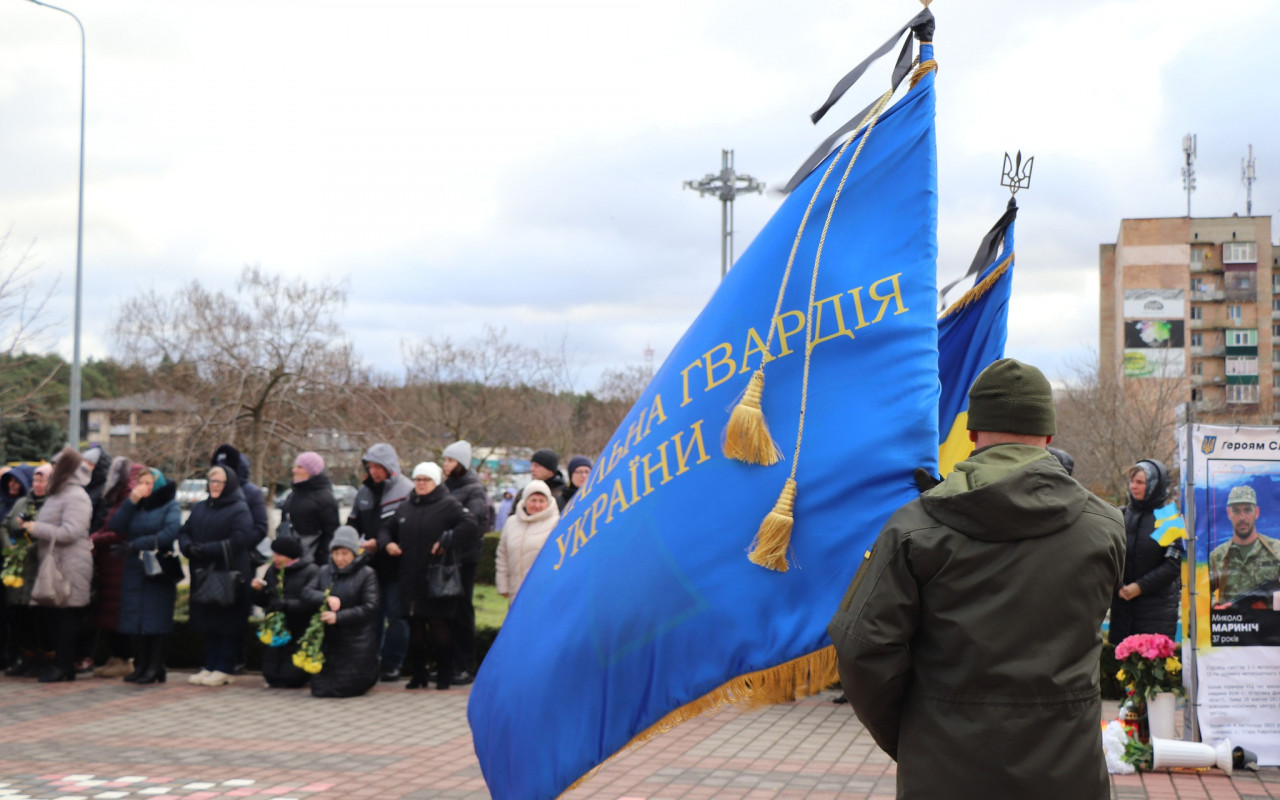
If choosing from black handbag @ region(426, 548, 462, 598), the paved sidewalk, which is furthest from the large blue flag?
black handbag @ region(426, 548, 462, 598)

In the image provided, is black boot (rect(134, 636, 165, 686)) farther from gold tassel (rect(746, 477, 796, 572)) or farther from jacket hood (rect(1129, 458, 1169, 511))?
gold tassel (rect(746, 477, 796, 572))

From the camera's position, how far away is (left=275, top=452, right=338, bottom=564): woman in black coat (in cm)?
1048

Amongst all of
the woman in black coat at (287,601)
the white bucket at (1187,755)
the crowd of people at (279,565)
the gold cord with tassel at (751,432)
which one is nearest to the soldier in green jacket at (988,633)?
the gold cord with tassel at (751,432)

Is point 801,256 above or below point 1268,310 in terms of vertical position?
below

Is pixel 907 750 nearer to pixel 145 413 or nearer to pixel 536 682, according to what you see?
pixel 536 682

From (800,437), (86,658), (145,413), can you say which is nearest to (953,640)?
(800,437)

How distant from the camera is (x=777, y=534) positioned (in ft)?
9.61

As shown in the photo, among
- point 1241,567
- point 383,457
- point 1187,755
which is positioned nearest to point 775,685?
point 1187,755

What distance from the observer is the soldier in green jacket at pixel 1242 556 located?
745cm

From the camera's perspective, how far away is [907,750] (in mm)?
2578

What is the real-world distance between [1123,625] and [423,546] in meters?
5.53

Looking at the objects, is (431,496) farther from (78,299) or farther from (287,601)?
(78,299)

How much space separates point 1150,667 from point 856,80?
555 cm

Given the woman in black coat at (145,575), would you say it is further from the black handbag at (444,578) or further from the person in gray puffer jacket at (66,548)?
the black handbag at (444,578)
